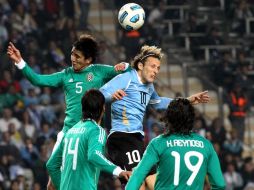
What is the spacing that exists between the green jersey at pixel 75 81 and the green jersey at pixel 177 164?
105 inches

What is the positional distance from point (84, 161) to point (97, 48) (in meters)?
2.41

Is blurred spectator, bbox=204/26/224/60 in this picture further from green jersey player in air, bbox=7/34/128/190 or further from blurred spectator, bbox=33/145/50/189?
green jersey player in air, bbox=7/34/128/190

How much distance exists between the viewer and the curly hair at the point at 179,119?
35.3ft

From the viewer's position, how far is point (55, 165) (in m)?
12.5

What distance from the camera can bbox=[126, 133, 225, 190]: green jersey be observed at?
1065 centimetres

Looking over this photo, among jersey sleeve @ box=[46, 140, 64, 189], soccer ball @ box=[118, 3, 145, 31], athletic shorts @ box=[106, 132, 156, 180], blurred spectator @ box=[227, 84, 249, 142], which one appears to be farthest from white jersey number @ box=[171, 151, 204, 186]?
blurred spectator @ box=[227, 84, 249, 142]

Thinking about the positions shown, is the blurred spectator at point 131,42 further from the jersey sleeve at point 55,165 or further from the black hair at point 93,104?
the black hair at point 93,104

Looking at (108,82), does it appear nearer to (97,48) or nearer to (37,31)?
(97,48)

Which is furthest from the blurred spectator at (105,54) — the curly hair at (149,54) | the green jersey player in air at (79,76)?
the curly hair at (149,54)

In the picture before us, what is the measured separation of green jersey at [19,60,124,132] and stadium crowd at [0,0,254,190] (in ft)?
22.2

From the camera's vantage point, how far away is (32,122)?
72.2ft

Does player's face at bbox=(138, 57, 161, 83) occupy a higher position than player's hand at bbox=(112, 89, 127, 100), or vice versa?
player's face at bbox=(138, 57, 161, 83)

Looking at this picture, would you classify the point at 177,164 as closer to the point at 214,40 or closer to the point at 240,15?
the point at 214,40

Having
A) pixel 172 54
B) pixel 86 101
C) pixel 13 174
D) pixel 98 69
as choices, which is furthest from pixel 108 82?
pixel 172 54
